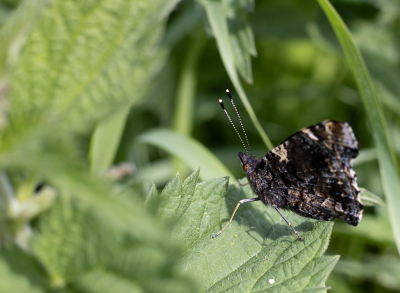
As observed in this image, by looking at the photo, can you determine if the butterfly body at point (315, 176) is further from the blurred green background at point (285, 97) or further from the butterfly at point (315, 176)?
the blurred green background at point (285, 97)

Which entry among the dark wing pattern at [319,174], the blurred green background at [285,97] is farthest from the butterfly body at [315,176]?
the blurred green background at [285,97]

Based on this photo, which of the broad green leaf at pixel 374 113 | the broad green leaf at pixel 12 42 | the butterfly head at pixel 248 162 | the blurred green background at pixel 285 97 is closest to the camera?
the broad green leaf at pixel 12 42

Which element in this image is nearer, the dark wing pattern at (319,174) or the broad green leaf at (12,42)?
the broad green leaf at (12,42)

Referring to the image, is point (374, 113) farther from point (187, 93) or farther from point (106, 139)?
point (106, 139)

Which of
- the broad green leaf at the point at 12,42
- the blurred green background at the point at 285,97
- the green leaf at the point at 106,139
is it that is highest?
the broad green leaf at the point at 12,42

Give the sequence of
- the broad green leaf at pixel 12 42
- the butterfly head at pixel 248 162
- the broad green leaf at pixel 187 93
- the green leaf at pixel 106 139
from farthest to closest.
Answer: the broad green leaf at pixel 187 93 < the green leaf at pixel 106 139 < the butterfly head at pixel 248 162 < the broad green leaf at pixel 12 42


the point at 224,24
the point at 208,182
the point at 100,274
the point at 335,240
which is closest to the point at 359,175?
the point at 335,240

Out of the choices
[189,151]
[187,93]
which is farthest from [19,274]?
[187,93]

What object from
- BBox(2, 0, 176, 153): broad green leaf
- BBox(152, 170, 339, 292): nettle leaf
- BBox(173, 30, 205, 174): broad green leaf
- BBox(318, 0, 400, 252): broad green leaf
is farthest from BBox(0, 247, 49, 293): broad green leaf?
BBox(173, 30, 205, 174): broad green leaf
